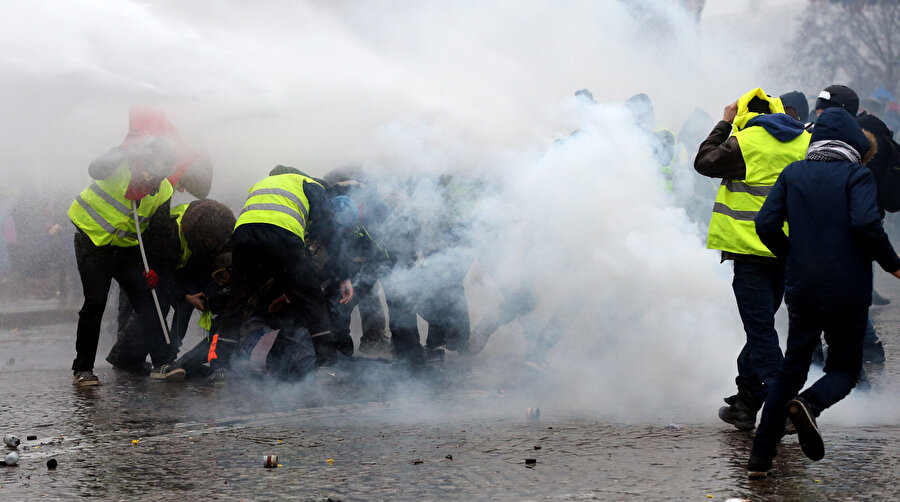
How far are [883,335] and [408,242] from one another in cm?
409

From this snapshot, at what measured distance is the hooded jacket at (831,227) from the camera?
4.35 m

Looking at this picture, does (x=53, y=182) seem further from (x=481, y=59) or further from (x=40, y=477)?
(x=40, y=477)

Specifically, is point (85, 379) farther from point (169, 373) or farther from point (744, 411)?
point (744, 411)

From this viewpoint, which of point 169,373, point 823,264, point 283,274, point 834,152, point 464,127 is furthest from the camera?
point 464,127

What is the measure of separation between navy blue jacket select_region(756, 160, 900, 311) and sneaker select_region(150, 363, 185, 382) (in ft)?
14.9

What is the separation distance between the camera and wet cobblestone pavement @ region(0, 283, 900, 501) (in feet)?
13.7

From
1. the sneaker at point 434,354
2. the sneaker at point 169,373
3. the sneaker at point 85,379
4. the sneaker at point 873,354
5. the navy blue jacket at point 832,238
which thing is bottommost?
the sneaker at point 85,379

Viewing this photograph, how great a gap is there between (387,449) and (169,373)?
3.04 m

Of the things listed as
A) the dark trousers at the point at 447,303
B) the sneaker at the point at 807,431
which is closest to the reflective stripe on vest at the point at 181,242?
the dark trousers at the point at 447,303

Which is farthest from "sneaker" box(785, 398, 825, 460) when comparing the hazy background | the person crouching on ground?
the hazy background

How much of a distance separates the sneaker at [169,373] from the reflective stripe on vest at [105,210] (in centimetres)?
95

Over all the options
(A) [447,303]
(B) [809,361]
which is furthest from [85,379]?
(B) [809,361]

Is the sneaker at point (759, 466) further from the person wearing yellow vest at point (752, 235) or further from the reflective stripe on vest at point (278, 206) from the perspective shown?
the reflective stripe on vest at point (278, 206)

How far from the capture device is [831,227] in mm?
4402
